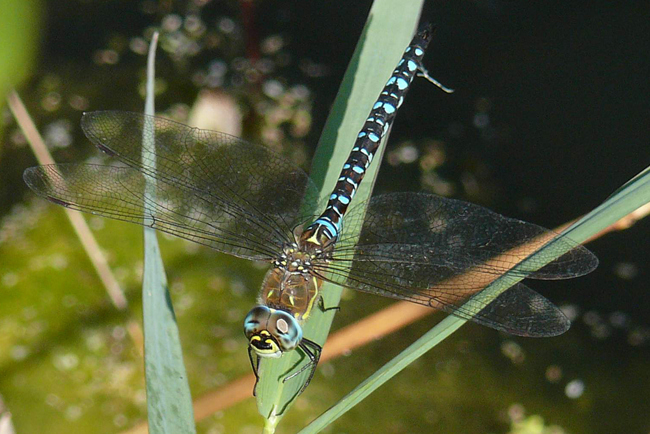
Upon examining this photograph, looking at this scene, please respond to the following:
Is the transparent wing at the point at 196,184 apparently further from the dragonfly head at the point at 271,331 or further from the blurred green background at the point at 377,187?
the blurred green background at the point at 377,187

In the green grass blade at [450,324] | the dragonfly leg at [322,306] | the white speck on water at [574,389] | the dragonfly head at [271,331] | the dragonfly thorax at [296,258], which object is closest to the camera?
the green grass blade at [450,324]

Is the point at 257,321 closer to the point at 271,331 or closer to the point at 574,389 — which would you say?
the point at 271,331

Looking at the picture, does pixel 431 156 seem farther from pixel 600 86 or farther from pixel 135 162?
pixel 135 162

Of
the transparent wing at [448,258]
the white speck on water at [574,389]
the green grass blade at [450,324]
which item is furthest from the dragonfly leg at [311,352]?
the white speck on water at [574,389]

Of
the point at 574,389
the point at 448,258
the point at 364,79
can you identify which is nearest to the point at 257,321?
the point at 448,258

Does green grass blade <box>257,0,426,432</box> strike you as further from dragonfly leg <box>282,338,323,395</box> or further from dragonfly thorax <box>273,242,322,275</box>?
dragonfly thorax <box>273,242,322,275</box>
